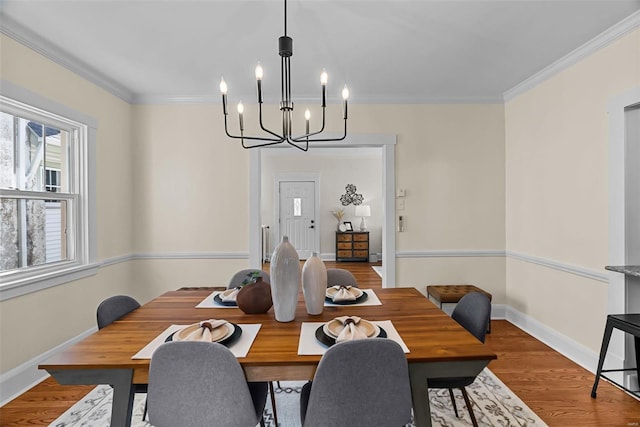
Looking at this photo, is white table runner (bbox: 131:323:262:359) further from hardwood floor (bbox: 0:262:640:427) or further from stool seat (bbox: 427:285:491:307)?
stool seat (bbox: 427:285:491:307)

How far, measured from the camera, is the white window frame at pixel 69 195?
2.41 metres

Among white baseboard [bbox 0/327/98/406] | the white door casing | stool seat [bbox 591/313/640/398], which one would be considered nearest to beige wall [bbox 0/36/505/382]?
white baseboard [bbox 0/327/98/406]

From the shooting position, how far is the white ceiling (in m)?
2.17

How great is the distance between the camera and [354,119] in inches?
155

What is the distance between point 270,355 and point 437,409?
4.76ft

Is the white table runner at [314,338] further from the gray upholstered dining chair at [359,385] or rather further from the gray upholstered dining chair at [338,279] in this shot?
the gray upholstered dining chair at [338,279]

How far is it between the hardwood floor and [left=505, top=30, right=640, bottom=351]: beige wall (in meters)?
0.34

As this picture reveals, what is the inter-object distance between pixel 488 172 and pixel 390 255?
1426 millimetres

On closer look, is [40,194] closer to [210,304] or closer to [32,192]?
[32,192]

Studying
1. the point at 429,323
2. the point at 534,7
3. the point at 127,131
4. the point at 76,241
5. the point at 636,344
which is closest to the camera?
the point at 429,323

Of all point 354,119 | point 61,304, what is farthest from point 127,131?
point 354,119

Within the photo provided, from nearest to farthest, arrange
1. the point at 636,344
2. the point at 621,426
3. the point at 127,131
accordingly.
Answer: the point at 621,426, the point at 636,344, the point at 127,131

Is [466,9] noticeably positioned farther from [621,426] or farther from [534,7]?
[621,426]

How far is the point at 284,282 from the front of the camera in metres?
1.73
